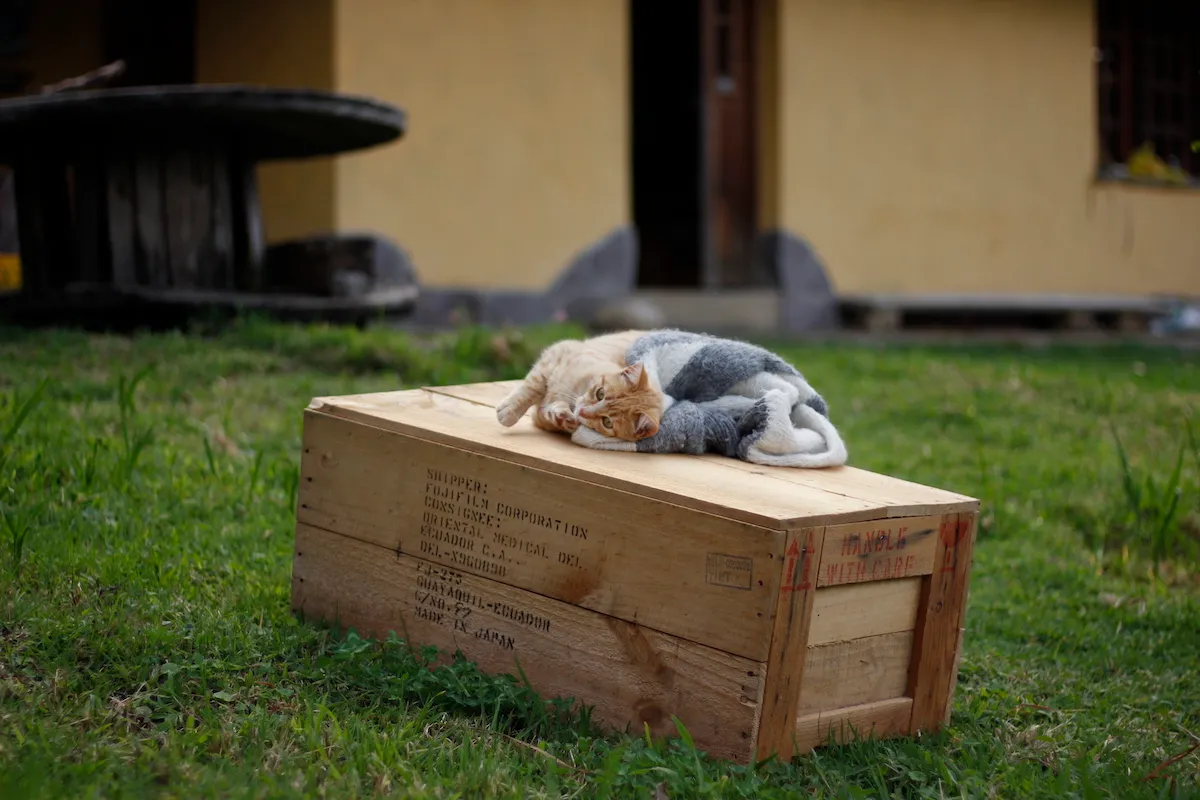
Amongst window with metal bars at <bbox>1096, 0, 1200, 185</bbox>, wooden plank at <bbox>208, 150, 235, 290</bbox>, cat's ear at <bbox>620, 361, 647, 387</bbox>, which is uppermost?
window with metal bars at <bbox>1096, 0, 1200, 185</bbox>

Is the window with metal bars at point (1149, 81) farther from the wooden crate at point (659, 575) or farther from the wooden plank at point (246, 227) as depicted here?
the wooden crate at point (659, 575)

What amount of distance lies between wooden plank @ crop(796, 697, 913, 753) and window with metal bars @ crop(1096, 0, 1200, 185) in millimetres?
9465

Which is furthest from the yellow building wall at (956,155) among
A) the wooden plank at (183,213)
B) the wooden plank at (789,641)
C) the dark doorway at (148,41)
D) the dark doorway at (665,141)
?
the wooden plank at (789,641)

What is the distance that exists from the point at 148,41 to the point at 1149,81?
8297mm

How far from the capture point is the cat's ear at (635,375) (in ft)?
7.91

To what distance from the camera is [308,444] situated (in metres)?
2.71

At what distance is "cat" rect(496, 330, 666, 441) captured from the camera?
241 centimetres

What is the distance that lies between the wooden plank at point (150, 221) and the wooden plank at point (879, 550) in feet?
13.4

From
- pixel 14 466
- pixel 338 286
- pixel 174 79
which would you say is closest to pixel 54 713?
pixel 14 466

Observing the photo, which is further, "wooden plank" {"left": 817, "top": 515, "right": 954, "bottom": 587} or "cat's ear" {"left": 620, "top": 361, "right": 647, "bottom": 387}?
"cat's ear" {"left": 620, "top": 361, "right": 647, "bottom": 387}

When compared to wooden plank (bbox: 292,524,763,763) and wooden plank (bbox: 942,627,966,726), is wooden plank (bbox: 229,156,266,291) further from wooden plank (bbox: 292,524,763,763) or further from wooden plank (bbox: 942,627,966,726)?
wooden plank (bbox: 942,627,966,726)

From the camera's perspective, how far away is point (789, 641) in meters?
2.06

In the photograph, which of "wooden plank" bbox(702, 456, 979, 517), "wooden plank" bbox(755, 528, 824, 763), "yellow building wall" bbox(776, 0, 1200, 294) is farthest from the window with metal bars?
"wooden plank" bbox(755, 528, 824, 763)

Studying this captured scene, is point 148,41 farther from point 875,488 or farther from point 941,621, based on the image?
point 941,621
